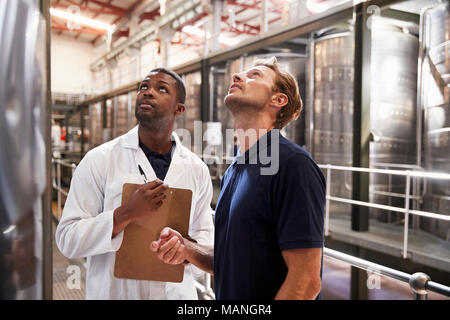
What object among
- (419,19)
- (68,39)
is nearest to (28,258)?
(419,19)

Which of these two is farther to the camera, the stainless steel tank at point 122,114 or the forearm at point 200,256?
the stainless steel tank at point 122,114

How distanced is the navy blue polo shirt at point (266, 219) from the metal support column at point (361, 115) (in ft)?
12.9

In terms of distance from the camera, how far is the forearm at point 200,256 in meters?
1.27

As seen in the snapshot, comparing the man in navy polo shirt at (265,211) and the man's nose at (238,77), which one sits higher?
the man's nose at (238,77)

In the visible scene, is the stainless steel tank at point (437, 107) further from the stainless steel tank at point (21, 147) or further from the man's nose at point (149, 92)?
the stainless steel tank at point (21, 147)

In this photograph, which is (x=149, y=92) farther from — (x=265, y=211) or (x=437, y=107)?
(x=437, y=107)

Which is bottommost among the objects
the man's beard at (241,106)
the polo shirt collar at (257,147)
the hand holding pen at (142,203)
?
the hand holding pen at (142,203)

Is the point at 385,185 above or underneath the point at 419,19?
underneath

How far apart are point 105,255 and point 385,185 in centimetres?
524

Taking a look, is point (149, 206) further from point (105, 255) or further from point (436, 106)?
point (436, 106)

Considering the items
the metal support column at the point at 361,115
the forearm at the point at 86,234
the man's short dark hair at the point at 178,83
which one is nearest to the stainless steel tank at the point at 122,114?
the metal support column at the point at 361,115

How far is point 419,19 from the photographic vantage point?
17.3 ft

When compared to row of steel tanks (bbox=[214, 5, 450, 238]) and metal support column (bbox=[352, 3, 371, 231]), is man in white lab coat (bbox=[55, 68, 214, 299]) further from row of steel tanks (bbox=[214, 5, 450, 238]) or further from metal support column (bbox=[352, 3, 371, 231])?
row of steel tanks (bbox=[214, 5, 450, 238])

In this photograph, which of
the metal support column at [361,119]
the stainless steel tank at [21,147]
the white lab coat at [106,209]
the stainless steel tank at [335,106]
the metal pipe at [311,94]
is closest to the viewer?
the stainless steel tank at [21,147]
